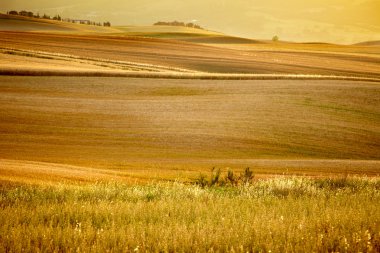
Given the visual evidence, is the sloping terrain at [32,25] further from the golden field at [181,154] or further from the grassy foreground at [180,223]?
the grassy foreground at [180,223]

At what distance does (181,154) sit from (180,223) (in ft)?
65.4

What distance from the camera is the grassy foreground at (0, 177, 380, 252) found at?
23.9ft

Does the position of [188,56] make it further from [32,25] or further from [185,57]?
[32,25]

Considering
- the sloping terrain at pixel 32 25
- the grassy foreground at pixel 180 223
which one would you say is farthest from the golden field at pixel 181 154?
the sloping terrain at pixel 32 25

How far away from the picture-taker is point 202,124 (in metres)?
35.2

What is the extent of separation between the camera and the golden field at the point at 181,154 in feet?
25.9

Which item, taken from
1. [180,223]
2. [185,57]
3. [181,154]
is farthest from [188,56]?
[180,223]

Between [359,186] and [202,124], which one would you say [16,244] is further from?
[202,124]

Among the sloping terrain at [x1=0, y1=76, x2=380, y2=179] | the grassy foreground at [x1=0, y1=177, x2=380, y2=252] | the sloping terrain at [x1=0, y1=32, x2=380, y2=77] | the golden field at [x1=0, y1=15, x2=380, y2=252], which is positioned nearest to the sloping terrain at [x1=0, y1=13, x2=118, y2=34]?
the sloping terrain at [x1=0, y1=32, x2=380, y2=77]

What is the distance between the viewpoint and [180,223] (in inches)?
346

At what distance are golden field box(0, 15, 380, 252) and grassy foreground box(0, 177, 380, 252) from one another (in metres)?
0.03

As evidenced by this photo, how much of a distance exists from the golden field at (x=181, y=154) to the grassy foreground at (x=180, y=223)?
3cm

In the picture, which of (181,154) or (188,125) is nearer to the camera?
(181,154)

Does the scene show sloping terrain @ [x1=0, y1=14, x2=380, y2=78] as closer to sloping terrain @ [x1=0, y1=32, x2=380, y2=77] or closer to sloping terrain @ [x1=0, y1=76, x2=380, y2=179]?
sloping terrain @ [x1=0, y1=32, x2=380, y2=77]
